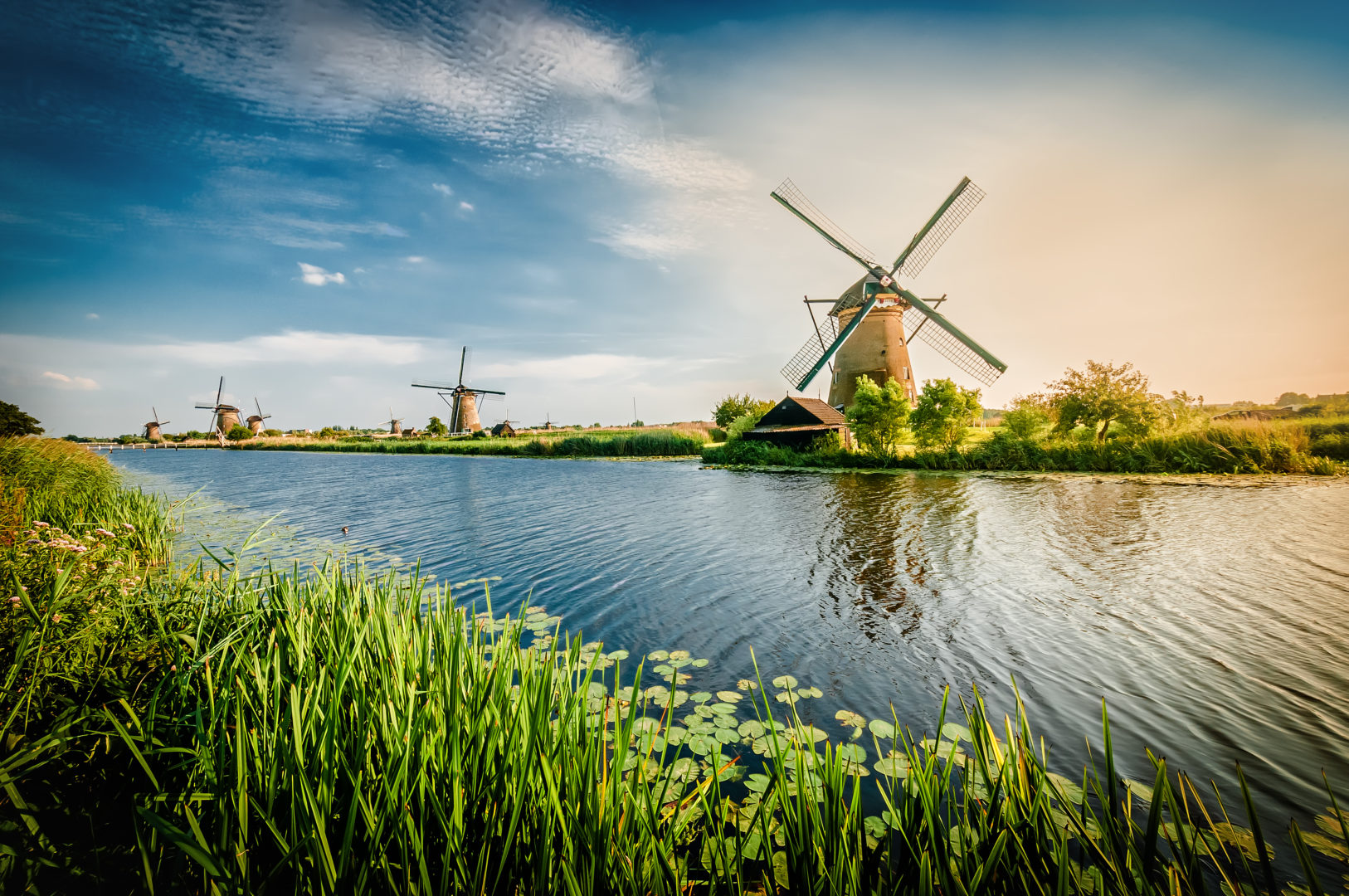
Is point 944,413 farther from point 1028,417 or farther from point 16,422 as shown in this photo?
point 16,422

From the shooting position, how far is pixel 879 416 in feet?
76.6

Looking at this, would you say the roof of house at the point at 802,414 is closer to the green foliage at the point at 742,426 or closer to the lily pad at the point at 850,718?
the green foliage at the point at 742,426

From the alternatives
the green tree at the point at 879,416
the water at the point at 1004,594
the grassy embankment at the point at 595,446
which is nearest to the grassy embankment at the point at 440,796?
the water at the point at 1004,594

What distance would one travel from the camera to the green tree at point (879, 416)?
23000mm

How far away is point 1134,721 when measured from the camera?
401 cm

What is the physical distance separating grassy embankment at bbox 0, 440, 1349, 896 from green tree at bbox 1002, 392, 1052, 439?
21.1 m

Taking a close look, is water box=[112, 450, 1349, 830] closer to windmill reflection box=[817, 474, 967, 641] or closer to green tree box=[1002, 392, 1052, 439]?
windmill reflection box=[817, 474, 967, 641]

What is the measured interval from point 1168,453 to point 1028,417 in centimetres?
453

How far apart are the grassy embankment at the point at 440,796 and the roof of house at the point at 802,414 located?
24.4m

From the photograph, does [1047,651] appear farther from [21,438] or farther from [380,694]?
[21,438]

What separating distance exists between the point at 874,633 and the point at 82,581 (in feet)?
→ 23.4

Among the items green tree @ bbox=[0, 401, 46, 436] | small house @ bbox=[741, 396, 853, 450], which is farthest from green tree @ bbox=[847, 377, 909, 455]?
green tree @ bbox=[0, 401, 46, 436]

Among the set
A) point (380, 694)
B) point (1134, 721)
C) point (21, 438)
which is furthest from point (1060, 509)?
point (21, 438)

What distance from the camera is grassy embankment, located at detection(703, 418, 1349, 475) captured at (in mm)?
16109
